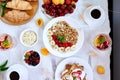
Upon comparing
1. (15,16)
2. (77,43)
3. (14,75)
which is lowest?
(14,75)

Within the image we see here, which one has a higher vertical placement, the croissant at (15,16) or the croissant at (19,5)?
the croissant at (19,5)

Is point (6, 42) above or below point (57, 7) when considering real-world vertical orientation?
below

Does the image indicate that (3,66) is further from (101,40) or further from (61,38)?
(101,40)

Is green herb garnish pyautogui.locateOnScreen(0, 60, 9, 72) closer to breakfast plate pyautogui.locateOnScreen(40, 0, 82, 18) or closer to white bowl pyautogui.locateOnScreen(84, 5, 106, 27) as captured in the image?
breakfast plate pyautogui.locateOnScreen(40, 0, 82, 18)

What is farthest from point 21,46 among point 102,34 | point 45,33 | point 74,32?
point 102,34

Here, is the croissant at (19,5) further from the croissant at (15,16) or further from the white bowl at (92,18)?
the white bowl at (92,18)

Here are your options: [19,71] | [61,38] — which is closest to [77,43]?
[61,38]

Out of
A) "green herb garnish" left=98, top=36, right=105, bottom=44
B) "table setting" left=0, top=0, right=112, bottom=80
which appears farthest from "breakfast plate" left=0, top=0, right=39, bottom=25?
"green herb garnish" left=98, top=36, right=105, bottom=44

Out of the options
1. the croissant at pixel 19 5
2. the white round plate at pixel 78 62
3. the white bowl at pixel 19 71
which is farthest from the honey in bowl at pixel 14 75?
the croissant at pixel 19 5

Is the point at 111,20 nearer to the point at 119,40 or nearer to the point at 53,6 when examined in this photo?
the point at 119,40
